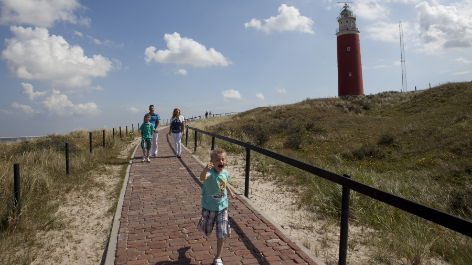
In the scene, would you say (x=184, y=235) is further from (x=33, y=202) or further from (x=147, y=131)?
(x=147, y=131)

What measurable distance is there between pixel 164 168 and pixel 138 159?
243cm

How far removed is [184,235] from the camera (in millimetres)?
4125

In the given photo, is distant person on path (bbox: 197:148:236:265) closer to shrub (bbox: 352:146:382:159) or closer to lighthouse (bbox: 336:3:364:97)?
shrub (bbox: 352:146:382:159)

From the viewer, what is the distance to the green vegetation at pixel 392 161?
4195 mm

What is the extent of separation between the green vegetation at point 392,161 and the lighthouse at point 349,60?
5.30m

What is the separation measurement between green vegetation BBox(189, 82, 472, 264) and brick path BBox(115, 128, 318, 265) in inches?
50.9

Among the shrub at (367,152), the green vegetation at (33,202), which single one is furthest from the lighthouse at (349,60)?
the green vegetation at (33,202)

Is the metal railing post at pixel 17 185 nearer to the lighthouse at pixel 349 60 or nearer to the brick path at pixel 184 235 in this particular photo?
the brick path at pixel 184 235

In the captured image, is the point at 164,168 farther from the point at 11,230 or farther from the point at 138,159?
the point at 11,230

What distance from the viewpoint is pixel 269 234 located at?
13.6ft

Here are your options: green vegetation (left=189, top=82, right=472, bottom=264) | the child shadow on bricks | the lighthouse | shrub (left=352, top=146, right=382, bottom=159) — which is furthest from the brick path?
the lighthouse

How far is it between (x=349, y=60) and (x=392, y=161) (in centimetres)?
3038

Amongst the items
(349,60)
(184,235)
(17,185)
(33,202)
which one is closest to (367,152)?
(184,235)

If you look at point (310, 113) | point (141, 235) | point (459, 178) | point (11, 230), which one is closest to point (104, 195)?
point (11, 230)
